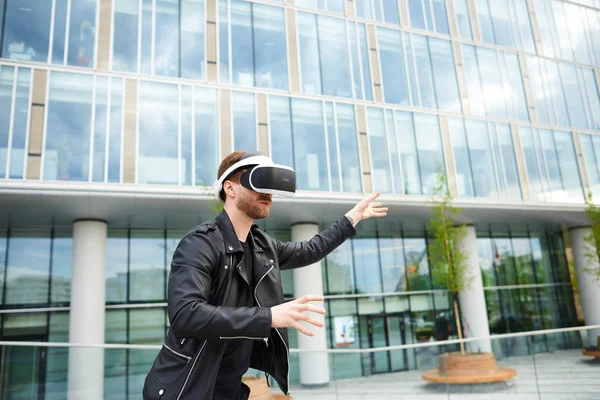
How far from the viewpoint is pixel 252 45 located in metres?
17.6

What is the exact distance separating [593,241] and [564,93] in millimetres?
7454

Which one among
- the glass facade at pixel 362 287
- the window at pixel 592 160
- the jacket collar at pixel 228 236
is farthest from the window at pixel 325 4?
the jacket collar at pixel 228 236

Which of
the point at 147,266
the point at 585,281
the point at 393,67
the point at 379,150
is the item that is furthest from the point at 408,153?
the point at 585,281

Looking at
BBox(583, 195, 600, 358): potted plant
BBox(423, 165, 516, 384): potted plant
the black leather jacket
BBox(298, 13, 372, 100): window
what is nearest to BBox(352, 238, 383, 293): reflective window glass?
BBox(423, 165, 516, 384): potted plant

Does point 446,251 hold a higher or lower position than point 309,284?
higher

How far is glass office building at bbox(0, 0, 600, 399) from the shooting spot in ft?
48.2

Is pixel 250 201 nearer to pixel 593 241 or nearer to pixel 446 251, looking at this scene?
pixel 446 251

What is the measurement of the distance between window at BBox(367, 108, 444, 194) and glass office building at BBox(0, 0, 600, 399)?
0.08m

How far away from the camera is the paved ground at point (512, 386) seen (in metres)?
7.35

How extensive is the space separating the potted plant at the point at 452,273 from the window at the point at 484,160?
1.22 metres

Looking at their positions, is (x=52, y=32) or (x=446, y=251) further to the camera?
(x=446, y=251)

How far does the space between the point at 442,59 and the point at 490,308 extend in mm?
12491

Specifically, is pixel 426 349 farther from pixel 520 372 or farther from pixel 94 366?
pixel 94 366

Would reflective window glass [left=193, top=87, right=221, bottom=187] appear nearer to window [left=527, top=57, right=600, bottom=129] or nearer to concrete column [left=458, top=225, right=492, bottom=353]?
concrete column [left=458, top=225, right=492, bottom=353]
